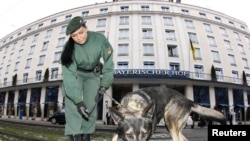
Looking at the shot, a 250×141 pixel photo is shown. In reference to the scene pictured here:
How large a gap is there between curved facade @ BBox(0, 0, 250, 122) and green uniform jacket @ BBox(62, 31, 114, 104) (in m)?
13.0

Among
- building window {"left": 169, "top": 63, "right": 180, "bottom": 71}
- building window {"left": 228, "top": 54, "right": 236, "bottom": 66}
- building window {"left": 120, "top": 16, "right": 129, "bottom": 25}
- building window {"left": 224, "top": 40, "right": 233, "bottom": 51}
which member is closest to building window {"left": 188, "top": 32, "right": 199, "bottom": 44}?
building window {"left": 224, "top": 40, "right": 233, "bottom": 51}

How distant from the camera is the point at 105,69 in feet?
9.07

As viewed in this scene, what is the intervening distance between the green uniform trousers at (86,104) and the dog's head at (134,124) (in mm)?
295

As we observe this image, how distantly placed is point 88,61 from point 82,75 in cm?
17

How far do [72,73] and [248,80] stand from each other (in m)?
16.7

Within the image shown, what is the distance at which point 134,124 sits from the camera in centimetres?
259

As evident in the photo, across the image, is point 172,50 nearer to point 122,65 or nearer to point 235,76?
point 122,65

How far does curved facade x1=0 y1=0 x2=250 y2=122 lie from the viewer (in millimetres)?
17797

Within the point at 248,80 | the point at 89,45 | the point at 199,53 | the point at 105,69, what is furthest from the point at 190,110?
the point at 199,53

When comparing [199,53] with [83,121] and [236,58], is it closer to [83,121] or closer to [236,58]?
[236,58]

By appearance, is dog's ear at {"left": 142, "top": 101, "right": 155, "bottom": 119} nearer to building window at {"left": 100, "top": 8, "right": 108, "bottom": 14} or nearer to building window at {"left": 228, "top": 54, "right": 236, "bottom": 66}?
building window at {"left": 228, "top": 54, "right": 236, "bottom": 66}

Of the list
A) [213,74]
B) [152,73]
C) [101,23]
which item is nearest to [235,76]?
[213,74]

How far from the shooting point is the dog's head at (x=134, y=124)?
2574 mm

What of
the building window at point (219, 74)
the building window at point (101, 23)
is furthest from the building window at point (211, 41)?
the building window at point (101, 23)
